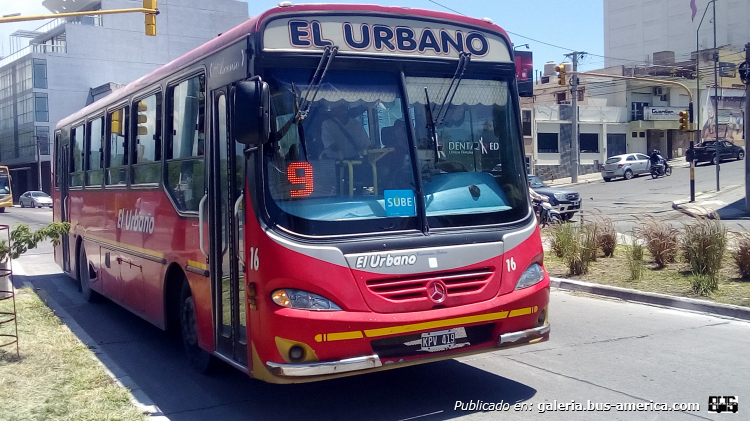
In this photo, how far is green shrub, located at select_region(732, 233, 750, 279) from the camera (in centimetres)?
1045

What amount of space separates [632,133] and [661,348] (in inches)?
2183

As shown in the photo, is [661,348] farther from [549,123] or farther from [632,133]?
[632,133]

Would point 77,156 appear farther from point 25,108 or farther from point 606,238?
point 25,108

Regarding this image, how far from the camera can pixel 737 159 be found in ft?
168

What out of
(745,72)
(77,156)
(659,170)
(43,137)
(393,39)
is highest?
(43,137)

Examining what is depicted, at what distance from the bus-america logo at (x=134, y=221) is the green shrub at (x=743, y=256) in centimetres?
826

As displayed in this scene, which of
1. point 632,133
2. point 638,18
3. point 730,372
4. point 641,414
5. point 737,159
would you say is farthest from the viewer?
point 638,18

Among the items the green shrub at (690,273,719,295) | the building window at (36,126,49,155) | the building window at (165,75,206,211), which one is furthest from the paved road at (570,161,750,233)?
the building window at (36,126,49,155)

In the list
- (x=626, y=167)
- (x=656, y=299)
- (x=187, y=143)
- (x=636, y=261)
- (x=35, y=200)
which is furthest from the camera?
(x=35, y=200)

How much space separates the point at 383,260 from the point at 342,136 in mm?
1017

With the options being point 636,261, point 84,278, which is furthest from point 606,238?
point 84,278

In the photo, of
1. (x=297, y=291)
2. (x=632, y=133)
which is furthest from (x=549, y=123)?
(x=297, y=291)

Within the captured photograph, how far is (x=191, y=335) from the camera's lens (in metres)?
7.18

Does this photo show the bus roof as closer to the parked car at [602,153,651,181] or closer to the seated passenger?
the seated passenger
